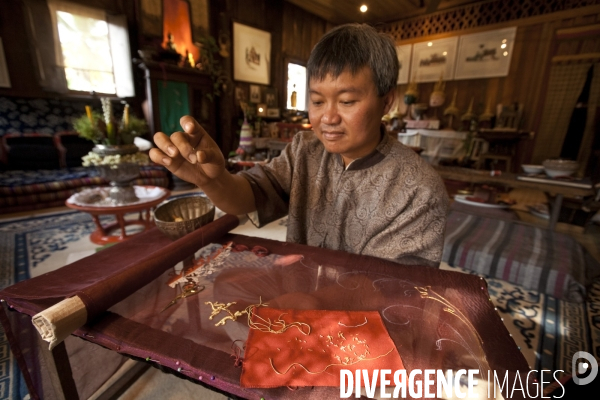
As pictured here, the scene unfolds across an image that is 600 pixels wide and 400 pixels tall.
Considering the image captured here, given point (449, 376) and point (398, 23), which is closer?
point (449, 376)

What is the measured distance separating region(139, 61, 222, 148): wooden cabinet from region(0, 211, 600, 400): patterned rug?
81.8 inches

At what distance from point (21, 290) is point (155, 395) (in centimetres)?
80

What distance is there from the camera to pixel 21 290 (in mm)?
613

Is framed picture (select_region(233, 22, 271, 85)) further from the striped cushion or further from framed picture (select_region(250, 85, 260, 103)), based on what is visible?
the striped cushion

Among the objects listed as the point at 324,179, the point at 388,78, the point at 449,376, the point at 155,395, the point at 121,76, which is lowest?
the point at 155,395

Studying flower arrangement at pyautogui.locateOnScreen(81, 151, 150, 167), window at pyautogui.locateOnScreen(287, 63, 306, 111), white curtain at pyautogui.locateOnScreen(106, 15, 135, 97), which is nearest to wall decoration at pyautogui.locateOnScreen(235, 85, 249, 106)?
window at pyautogui.locateOnScreen(287, 63, 306, 111)

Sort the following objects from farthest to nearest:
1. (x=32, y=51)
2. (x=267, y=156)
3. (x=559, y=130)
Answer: (x=559, y=130)
(x=267, y=156)
(x=32, y=51)

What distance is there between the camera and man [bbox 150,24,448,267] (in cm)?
83

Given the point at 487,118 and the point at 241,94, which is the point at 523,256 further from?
the point at 241,94

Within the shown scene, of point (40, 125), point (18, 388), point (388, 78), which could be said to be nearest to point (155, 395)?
point (18, 388)

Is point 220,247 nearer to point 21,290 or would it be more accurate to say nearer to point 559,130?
point 21,290

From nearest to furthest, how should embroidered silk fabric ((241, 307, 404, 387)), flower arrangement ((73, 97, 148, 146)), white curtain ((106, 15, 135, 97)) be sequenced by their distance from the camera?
embroidered silk fabric ((241, 307, 404, 387)) < flower arrangement ((73, 97, 148, 146)) < white curtain ((106, 15, 135, 97))

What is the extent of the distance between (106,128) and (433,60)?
6.87 meters

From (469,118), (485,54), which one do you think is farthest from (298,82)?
(485,54)
